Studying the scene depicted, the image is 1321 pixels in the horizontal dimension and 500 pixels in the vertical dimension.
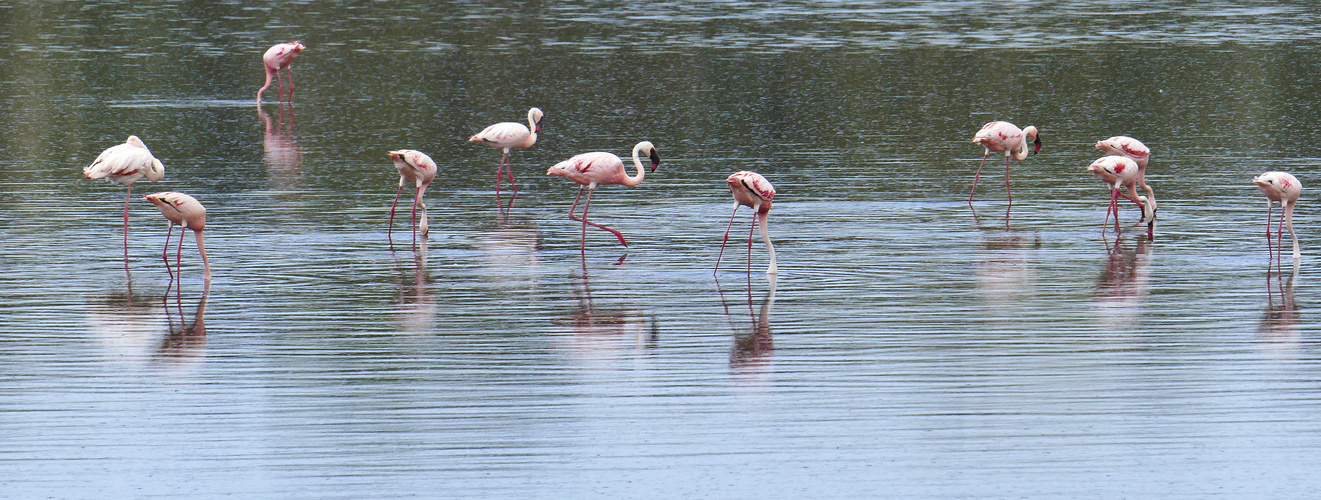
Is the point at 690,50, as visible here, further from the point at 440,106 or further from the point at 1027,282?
the point at 1027,282

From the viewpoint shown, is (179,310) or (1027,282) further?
(1027,282)

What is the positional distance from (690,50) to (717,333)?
2038cm

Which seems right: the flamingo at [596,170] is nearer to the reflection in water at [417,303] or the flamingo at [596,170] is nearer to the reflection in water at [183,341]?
the reflection in water at [417,303]

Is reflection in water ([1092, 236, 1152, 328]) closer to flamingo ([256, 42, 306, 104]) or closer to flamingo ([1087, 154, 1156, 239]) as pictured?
flamingo ([1087, 154, 1156, 239])

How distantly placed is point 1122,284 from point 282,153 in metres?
10.8

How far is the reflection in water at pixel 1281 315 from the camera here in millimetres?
11055

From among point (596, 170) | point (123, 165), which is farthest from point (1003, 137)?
point (123, 165)

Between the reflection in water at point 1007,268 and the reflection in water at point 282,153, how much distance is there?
7.04 m

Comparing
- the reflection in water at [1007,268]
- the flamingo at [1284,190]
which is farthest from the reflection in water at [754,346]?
the flamingo at [1284,190]

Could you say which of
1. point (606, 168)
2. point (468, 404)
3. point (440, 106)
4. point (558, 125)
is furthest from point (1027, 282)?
point (440, 106)

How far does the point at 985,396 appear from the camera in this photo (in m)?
9.73

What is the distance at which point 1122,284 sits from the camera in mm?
13055

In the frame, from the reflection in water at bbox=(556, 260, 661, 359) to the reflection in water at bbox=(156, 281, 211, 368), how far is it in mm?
2106

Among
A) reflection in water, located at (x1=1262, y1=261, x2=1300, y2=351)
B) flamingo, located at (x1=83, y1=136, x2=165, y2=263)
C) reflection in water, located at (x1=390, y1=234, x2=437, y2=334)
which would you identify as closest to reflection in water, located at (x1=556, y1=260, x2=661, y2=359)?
reflection in water, located at (x1=390, y1=234, x2=437, y2=334)
